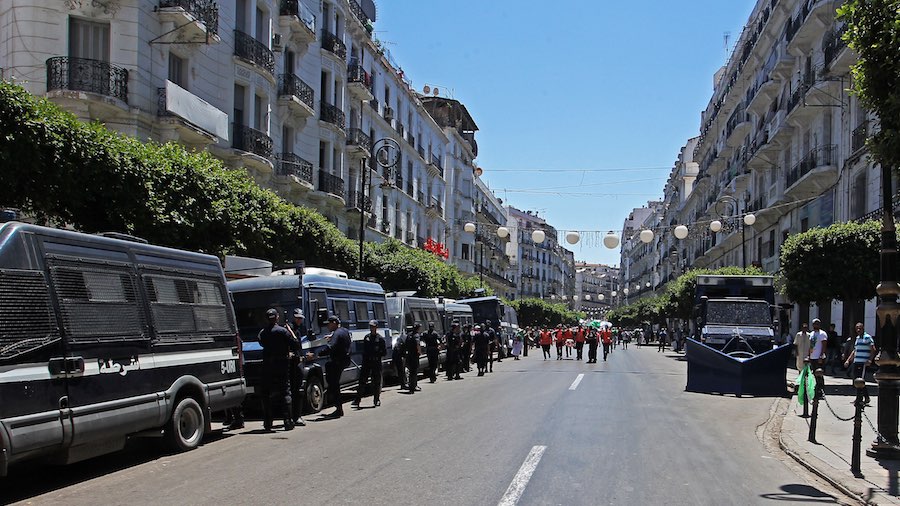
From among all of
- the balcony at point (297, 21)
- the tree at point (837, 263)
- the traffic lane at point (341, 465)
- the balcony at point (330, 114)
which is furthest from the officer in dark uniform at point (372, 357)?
the balcony at point (330, 114)

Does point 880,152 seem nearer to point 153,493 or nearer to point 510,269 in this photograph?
point 153,493

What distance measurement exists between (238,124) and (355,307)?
12233mm

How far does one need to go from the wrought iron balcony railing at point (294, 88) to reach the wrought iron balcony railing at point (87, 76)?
10.5m

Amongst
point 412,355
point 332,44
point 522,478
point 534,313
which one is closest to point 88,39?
point 412,355

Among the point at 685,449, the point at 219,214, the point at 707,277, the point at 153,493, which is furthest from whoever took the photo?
the point at 707,277

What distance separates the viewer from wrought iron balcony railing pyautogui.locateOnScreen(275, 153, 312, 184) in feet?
103

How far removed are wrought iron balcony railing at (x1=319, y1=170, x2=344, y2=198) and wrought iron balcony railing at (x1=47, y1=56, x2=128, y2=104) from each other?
14.7 m

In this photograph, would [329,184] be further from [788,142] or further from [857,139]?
[788,142]

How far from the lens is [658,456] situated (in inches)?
409

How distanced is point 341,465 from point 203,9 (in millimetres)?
18902

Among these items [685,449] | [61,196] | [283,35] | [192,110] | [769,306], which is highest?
[283,35]

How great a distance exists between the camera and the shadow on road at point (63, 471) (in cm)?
815

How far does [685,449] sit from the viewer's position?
1106 centimetres

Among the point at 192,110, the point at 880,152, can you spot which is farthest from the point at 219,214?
the point at 880,152
